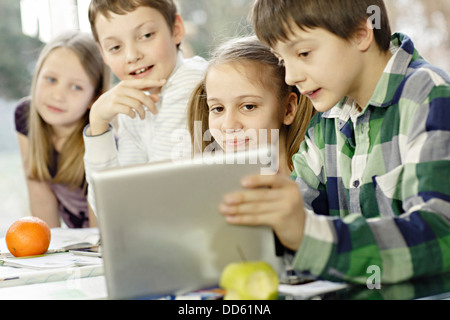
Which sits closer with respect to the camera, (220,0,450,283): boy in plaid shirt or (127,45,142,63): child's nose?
(220,0,450,283): boy in plaid shirt

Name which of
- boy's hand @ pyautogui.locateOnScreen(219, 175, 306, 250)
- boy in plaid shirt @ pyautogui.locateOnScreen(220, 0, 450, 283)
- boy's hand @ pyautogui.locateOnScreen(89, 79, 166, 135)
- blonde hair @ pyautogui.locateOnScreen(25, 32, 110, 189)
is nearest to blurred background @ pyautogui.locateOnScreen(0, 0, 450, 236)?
blonde hair @ pyautogui.locateOnScreen(25, 32, 110, 189)

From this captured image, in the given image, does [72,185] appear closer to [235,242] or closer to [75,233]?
[75,233]

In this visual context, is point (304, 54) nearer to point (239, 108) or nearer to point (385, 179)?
point (385, 179)

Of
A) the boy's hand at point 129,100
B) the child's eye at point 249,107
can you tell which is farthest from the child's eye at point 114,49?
the child's eye at point 249,107

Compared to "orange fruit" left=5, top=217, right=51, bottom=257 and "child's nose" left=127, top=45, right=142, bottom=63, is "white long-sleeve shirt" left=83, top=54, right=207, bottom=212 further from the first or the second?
"orange fruit" left=5, top=217, right=51, bottom=257

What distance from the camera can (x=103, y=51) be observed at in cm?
178

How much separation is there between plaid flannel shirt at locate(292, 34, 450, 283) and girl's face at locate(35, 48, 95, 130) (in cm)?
119

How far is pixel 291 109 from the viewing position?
4.97 ft

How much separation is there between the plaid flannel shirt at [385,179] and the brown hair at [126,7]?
0.67 meters

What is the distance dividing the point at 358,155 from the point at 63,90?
1.44 m

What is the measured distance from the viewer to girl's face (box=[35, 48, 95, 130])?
7.36 feet

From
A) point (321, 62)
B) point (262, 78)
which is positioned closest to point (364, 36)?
point (321, 62)

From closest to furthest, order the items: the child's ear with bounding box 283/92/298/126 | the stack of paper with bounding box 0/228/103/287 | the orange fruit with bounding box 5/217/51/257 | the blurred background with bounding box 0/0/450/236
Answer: the stack of paper with bounding box 0/228/103/287, the orange fruit with bounding box 5/217/51/257, the child's ear with bounding box 283/92/298/126, the blurred background with bounding box 0/0/450/236
